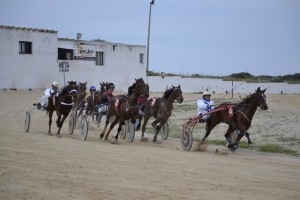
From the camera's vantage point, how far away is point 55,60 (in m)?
48.9

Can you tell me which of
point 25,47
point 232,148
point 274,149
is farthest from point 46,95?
point 25,47

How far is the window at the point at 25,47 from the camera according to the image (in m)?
46.2

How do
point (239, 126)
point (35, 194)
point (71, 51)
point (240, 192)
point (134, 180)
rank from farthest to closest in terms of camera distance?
point (71, 51) < point (239, 126) < point (134, 180) < point (240, 192) < point (35, 194)

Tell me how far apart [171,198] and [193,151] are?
8.31 metres

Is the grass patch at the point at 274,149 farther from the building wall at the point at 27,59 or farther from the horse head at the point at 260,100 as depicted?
the building wall at the point at 27,59

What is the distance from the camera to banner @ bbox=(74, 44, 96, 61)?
51.5 metres

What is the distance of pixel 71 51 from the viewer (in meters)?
51.6

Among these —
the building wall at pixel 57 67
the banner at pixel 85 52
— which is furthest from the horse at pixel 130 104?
the banner at pixel 85 52

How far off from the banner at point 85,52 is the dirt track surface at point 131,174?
3603cm

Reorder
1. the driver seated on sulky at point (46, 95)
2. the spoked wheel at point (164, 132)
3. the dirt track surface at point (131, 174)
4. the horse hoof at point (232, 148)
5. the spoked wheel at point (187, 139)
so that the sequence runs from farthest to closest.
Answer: the spoked wheel at point (164, 132) → the driver seated on sulky at point (46, 95) → the spoked wheel at point (187, 139) → the horse hoof at point (232, 148) → the dirt track surface at point (131, 174)

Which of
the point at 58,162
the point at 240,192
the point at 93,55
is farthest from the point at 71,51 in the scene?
the point at 240,192

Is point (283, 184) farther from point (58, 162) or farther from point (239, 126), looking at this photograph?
point (239, 126)

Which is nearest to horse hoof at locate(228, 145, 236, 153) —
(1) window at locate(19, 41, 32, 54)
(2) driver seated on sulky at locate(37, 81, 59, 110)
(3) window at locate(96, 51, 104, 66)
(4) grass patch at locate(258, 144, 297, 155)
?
(4) grass patch at locate(258, 144, 297, 155)

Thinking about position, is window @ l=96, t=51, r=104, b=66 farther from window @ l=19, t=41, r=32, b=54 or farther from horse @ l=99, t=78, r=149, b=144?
horse @ l=99, t=78, r=149, b=144
